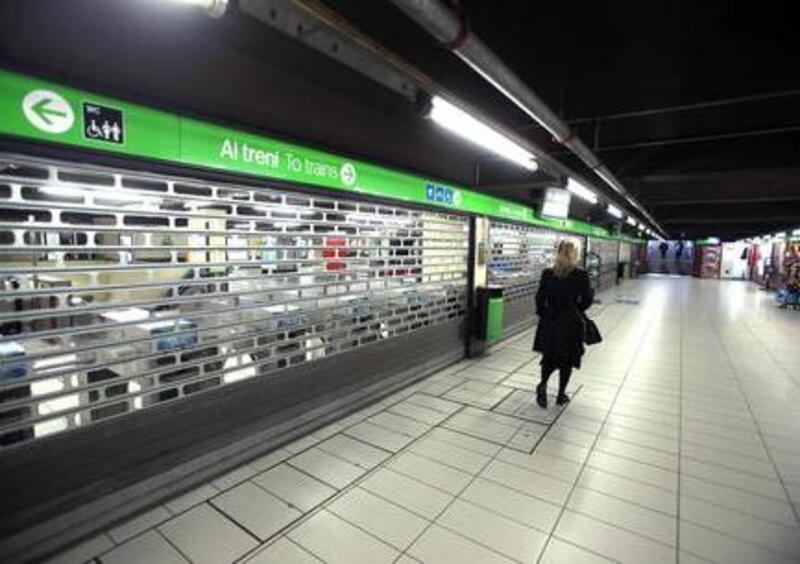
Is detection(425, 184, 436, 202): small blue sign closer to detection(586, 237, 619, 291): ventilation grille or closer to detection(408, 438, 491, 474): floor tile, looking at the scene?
detection(408, 438, 491, 474): floor tile

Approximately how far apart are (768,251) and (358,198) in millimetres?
23279

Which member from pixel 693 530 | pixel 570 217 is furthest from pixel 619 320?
pixel 693 530

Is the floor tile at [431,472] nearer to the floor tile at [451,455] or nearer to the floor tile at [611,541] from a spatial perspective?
the floor tile at [451,455]

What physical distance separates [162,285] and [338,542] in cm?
180

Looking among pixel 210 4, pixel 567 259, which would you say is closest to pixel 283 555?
pixel 210 4

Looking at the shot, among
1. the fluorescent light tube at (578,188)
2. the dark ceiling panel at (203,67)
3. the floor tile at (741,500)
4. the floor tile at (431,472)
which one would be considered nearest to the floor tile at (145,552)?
the floor tile at (431,472)

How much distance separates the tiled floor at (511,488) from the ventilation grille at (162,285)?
0.76m

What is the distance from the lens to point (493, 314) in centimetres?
617

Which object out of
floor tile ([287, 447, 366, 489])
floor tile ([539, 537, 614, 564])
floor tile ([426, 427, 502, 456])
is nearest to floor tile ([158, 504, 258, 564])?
floor tile ([287, 447, 366, 489])

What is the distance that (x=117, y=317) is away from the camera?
2598 mm

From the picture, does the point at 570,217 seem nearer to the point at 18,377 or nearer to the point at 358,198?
the point at 358,198

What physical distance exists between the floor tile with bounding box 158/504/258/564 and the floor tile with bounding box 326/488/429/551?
53 cm

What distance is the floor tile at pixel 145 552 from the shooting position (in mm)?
2158

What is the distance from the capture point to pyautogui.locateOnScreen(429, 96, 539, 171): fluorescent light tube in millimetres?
3300
